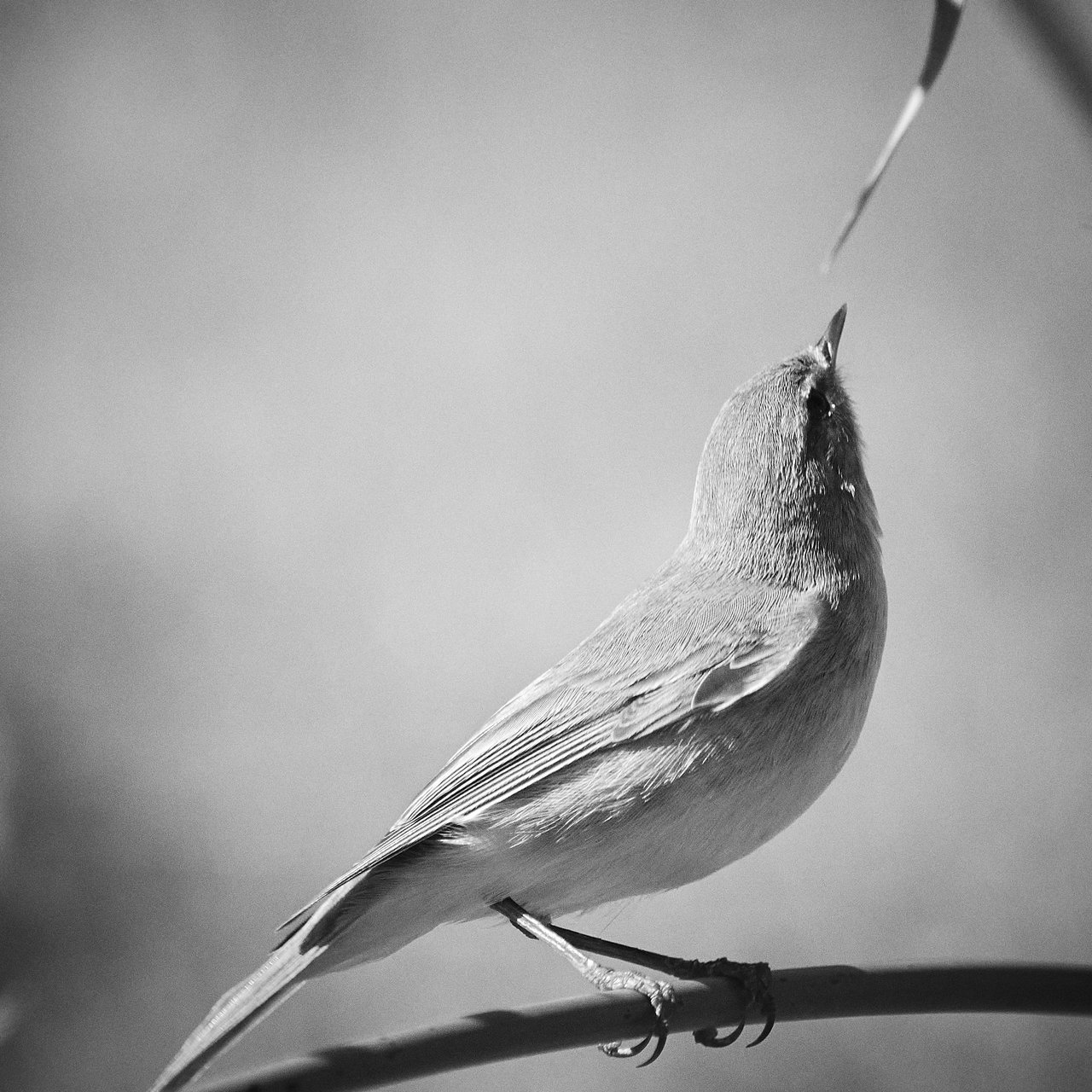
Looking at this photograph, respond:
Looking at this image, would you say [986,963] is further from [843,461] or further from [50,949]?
[50,949]

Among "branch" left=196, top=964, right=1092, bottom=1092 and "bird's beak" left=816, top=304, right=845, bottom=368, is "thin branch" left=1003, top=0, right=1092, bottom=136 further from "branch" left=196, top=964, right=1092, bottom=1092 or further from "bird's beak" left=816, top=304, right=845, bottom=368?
"bird's beak" left=816, top=304, right=845, bottom=368

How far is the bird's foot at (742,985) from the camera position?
1.69 m

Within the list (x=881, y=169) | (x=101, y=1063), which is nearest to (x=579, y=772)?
(x=881, y=169)

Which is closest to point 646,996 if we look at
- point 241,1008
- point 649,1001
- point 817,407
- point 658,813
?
point 649,1001

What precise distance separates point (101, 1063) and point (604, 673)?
4028 millimetres

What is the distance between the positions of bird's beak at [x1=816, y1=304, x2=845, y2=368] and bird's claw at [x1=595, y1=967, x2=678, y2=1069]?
1357 mm

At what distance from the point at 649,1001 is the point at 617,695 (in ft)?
2.33

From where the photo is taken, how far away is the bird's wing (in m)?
2.11

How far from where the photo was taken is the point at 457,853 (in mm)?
2143

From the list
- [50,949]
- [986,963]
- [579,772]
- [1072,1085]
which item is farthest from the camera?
[50,949]

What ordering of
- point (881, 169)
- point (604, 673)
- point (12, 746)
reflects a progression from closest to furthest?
point (881, 169), point (604, 673), point (12, 746)

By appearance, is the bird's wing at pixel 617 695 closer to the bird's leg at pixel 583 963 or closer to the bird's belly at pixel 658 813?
the bird's belly at pixel 658 813

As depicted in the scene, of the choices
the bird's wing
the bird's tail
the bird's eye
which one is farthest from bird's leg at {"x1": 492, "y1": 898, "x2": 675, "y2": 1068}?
the bird's eye

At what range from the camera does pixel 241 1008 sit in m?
Answer: 1.81
